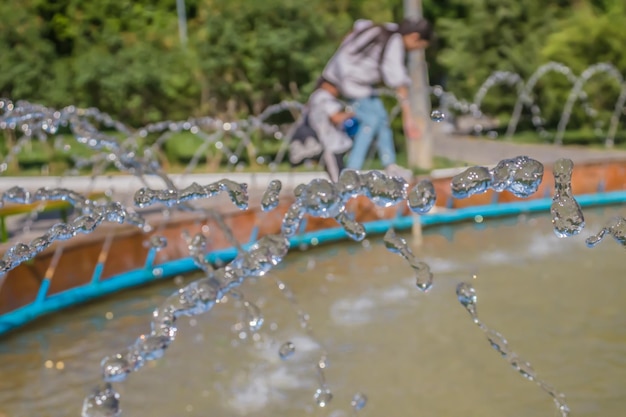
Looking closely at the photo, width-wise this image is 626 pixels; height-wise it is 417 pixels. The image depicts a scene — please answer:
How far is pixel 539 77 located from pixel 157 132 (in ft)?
23.5

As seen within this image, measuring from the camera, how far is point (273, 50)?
52.3ft

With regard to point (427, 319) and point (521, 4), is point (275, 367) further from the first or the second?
point (521, 4)

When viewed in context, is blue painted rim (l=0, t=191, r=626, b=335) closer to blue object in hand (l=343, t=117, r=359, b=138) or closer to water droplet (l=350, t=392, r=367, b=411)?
blue object in hand (l=343, t=117, r=359, b=138)

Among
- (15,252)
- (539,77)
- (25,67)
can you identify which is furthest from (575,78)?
(15,252)

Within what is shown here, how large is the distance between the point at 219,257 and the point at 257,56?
30.9 ft

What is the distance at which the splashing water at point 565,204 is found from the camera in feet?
7.93

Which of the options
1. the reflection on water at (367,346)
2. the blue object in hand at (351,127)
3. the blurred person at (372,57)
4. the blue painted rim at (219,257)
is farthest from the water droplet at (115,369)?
the blue object in hand at (351,127)

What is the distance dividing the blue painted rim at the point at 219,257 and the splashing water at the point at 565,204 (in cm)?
348

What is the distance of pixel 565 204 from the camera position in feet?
7.97

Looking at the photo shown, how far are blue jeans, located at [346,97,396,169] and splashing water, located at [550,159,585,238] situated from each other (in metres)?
5.05

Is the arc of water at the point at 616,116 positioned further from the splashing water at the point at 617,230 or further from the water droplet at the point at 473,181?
the water droplet at the point at 473,181

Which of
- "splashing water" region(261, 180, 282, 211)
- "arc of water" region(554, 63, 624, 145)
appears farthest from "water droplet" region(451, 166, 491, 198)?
"arc of water" region(554, 63, 624, 145)

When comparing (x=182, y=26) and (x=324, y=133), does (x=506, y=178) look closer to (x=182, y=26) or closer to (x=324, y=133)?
(x=324, y=133)

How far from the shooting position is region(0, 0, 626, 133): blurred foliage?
16.1 meters
